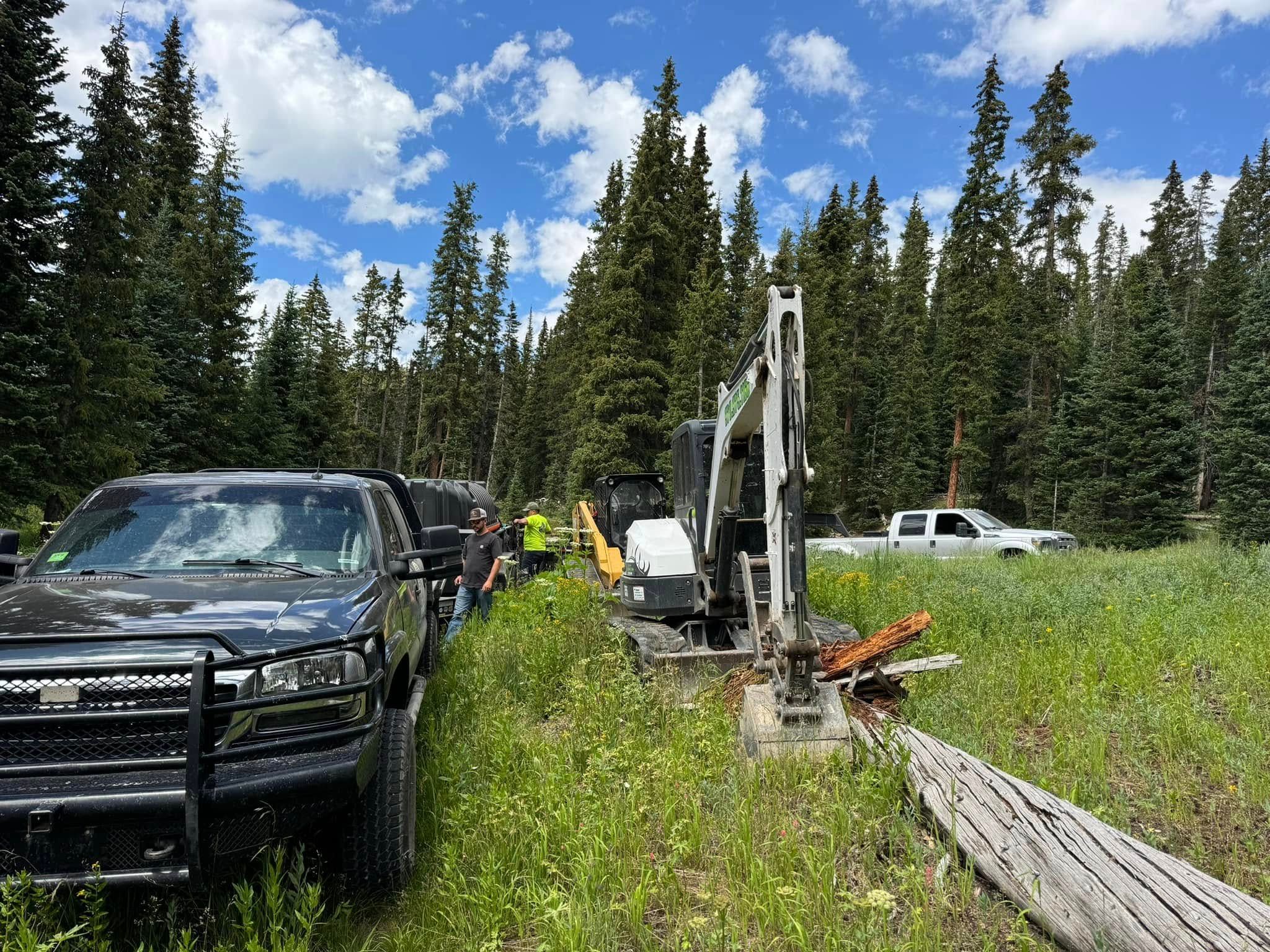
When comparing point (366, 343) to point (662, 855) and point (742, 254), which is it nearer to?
A: point (742, 254)

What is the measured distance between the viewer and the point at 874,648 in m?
5.67

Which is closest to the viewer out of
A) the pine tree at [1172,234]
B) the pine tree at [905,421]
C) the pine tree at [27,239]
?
the pine tree at [27,239]

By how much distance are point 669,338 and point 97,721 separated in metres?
30.7

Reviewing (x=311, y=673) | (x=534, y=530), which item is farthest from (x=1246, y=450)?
(x=311, y=673)

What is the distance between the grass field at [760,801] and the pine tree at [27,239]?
16.0m

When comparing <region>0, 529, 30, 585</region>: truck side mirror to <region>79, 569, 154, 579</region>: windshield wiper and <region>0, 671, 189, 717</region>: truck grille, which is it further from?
<region>0, 671, 189, 717</region>: truck grille

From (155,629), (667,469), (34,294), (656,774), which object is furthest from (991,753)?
(667,469)

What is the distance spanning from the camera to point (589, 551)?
15.2 meters

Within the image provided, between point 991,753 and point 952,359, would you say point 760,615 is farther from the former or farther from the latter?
point 952,359

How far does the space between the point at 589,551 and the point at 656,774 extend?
36.8 feet

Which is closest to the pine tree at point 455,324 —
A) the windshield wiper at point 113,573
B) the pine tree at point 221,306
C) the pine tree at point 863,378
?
the pine tree at point 221,306

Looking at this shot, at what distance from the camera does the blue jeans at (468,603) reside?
9.53 metres

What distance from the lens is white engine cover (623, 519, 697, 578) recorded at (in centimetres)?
756

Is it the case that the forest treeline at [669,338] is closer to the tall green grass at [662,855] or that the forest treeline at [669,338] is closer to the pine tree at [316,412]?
the pine tree at [316,412]
